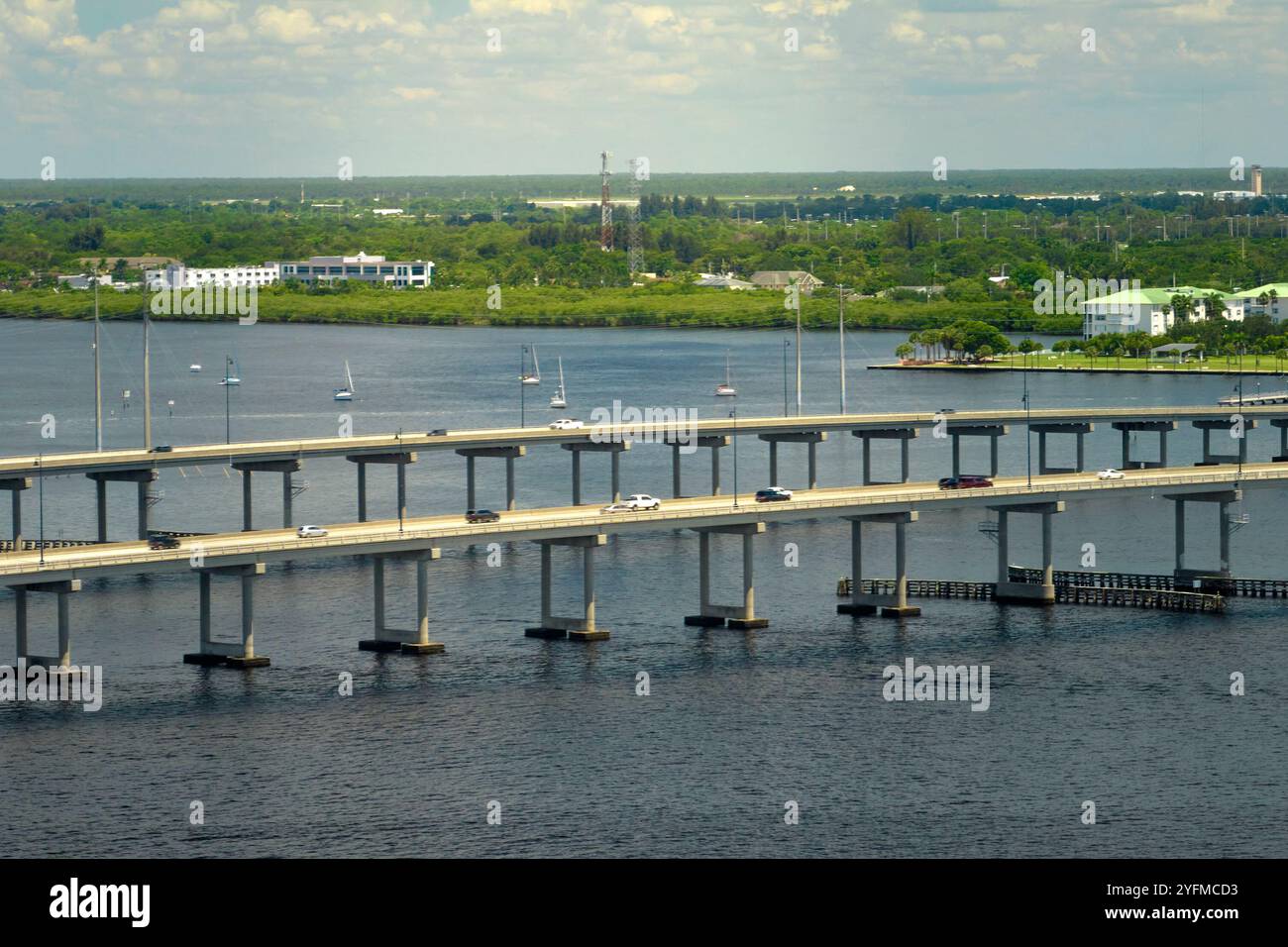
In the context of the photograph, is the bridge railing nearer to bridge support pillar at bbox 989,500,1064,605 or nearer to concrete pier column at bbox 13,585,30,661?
bridge support pillar at bbox 989,500,1064,605

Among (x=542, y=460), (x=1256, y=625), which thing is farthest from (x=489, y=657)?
(x=542, y=460)

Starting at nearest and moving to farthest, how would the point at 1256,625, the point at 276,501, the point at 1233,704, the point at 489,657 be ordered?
the point at 1233,704 → the point at 489,657 → the point at 1256,625 → the point at 276,501

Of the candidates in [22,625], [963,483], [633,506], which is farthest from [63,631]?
[963,483]

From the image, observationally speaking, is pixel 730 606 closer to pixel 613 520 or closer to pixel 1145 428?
pixel 613 520

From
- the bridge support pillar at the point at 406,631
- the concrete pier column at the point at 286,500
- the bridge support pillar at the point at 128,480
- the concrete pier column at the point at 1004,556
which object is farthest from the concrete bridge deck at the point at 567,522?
the concrete pier column at the point at 286,500
